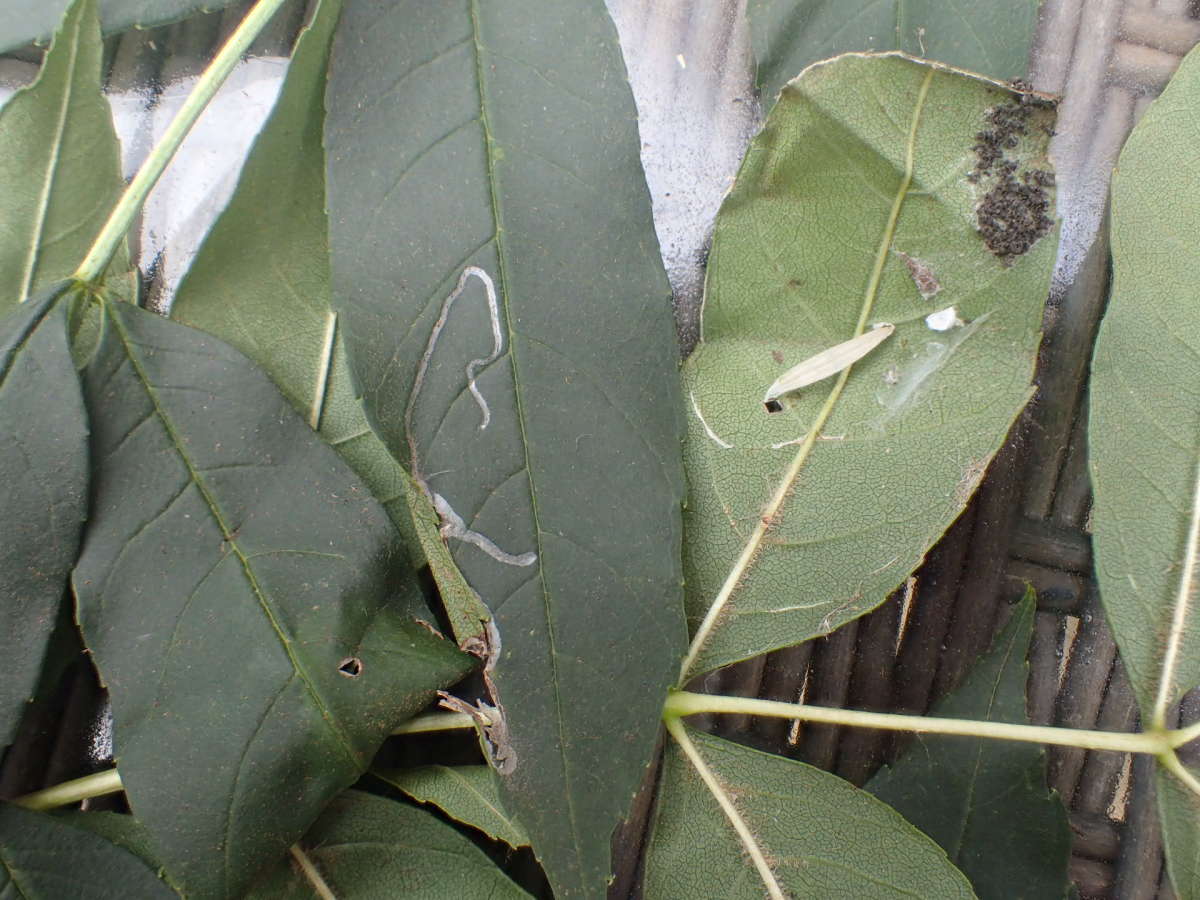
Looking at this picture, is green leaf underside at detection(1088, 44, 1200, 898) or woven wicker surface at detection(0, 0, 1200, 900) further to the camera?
woven wicker surface at detection(0, 0, 1200, 900)

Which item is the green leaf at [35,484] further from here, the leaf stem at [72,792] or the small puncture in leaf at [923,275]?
the small puncture in leaf at [923,275]

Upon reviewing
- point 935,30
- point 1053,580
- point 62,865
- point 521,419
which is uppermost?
point 935,30

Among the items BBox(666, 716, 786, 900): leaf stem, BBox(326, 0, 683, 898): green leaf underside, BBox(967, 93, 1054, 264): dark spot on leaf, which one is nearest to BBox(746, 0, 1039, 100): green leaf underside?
BBox(967, 93, 1054, 264): dark spot on leaf

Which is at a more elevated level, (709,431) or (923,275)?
(923,275)

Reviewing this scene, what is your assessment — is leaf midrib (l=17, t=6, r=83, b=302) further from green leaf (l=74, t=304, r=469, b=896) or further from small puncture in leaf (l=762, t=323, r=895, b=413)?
small puncture in leaf (l=762, t=323, r=895, b=413)

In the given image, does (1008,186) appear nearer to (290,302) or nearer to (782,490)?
(782,490)

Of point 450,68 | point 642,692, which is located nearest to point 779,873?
point 642,692

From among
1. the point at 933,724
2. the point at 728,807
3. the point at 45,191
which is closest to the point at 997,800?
the point at 933,724
